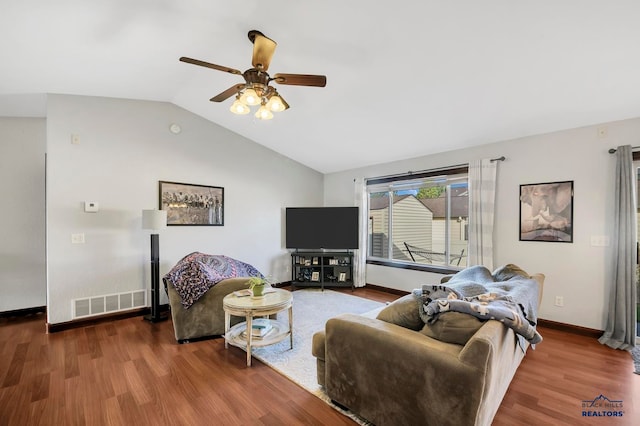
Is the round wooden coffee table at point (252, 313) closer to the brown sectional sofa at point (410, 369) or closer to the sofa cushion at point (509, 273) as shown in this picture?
the brown sectional sofa at point (410, 369)

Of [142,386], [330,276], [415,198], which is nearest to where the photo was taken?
[142,386]

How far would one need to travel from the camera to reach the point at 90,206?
358 centimetres

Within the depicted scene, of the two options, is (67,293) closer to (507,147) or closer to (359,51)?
(359,51)

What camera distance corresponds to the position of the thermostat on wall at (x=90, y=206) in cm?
356

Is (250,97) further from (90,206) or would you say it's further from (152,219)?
(90,206)

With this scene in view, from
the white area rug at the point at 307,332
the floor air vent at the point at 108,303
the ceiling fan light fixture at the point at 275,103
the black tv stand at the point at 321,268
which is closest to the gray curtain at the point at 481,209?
the white area rug at the point at 307,332

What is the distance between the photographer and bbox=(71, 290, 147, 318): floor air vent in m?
3.55

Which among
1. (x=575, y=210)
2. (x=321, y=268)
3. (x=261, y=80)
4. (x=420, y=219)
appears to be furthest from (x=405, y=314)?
(x=321, y=268)

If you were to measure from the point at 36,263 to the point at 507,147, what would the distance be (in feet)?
21.8

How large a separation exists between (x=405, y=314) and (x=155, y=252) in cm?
330

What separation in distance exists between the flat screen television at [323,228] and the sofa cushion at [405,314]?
3.38 m

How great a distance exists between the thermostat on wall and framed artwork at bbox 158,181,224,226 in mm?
737

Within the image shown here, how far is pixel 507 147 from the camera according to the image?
3764 millimetres

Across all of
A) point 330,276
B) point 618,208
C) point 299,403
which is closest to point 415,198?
point 330,276
